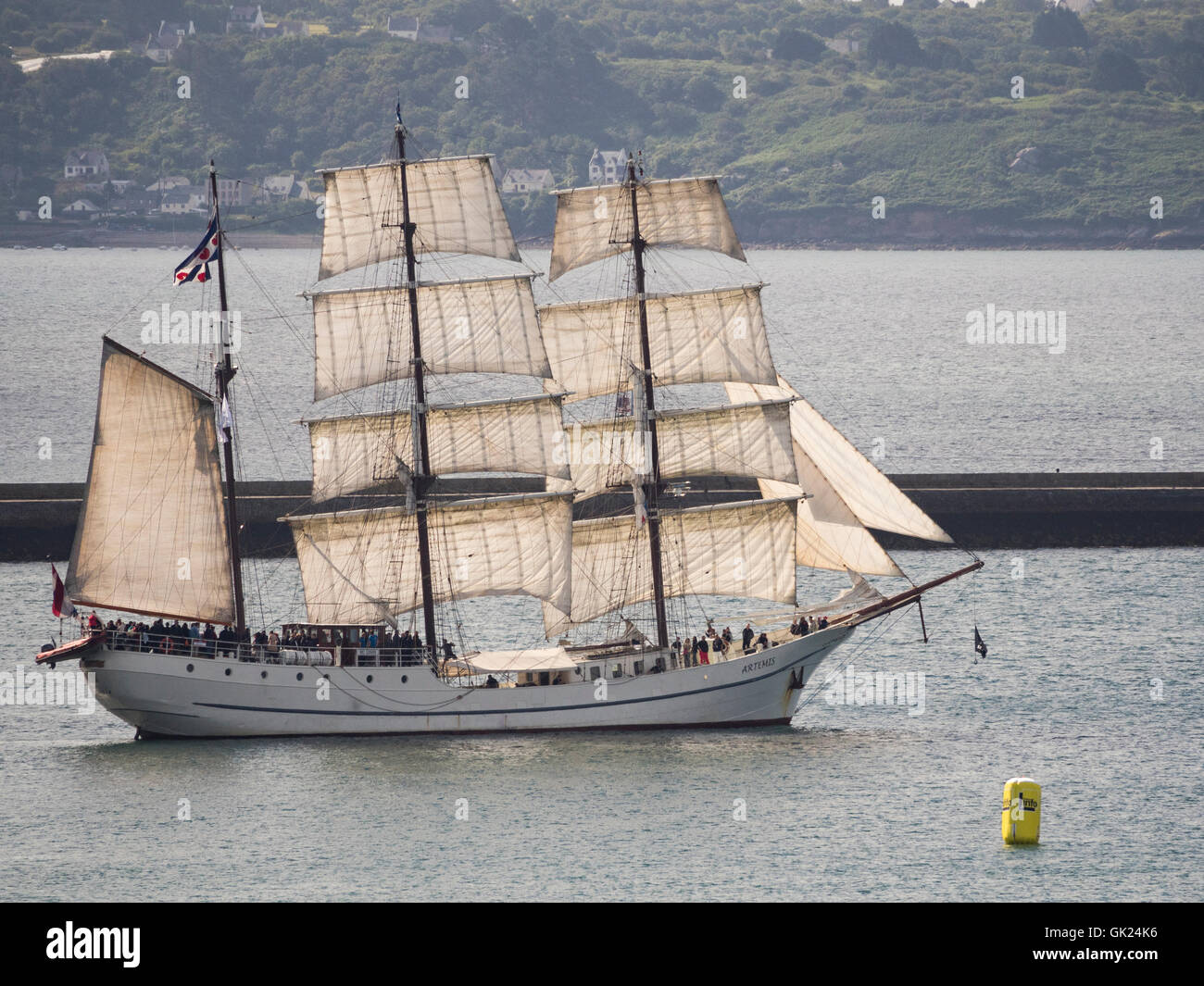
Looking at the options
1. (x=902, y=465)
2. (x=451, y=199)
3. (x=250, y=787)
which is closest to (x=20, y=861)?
(x=250, y=787)

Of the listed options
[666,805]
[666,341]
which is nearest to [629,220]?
[666,341]

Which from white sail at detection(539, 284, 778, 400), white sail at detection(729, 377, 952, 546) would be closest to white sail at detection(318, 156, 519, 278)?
white sail at detection(539, 284, 778, 400)

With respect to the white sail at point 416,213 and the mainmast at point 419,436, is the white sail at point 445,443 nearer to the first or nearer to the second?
the mainmast at point 419,436

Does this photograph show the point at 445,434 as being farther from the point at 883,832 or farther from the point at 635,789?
the point at 883,832

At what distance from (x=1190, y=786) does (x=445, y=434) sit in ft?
72.2

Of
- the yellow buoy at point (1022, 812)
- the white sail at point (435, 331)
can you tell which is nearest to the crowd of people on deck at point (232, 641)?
the white sail at point (435, 331)

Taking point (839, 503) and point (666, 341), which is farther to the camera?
point (666, 341)

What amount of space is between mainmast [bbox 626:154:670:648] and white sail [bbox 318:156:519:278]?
3.56m

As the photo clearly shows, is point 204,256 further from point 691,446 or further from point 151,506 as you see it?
point 691,446

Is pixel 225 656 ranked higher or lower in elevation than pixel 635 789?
higher

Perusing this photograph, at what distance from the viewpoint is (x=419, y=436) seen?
178 feet

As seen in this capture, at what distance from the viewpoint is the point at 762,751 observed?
51188mm

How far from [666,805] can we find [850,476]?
42.5 feet

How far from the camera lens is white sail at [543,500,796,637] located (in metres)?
54.9
